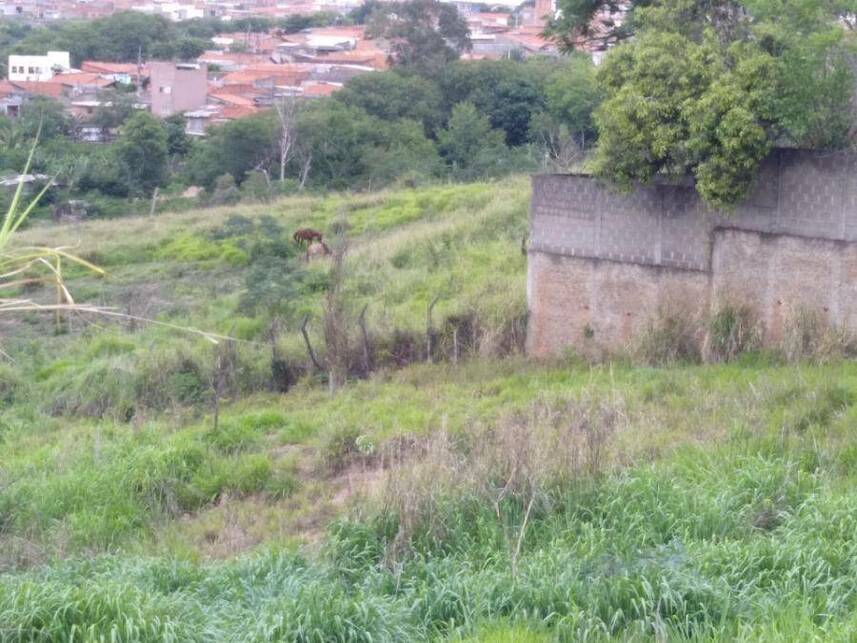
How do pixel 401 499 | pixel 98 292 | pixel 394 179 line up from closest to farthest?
pixel 401 499
pixel 98 292
pixel 394 179

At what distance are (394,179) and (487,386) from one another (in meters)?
19.2

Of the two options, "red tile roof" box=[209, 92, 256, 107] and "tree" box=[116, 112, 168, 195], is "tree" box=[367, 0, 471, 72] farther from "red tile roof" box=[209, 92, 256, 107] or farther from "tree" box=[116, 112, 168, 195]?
"tree" box=[116, 112, 168, 195]

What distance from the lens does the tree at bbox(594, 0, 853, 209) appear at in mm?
10445

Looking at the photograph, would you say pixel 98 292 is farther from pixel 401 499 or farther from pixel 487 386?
pixel 401 499

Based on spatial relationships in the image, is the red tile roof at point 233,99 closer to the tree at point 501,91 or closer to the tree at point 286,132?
the tree at point 501,91

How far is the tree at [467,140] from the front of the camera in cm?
3238

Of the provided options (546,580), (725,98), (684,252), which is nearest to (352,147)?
(684,252)

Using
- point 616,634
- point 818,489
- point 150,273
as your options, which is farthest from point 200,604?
point 150,273

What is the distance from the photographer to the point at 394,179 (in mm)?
29891

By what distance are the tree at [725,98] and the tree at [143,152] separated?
830 inches

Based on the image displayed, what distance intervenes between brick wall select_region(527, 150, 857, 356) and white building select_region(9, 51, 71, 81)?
33.7 meters

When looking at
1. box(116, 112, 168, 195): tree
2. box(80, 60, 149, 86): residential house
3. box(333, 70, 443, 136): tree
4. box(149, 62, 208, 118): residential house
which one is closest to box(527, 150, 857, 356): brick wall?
box(116, 112, 168, 195): tree

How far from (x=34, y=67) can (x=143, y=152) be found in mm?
17032

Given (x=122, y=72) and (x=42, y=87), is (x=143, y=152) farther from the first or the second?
(x=122, y=72)
